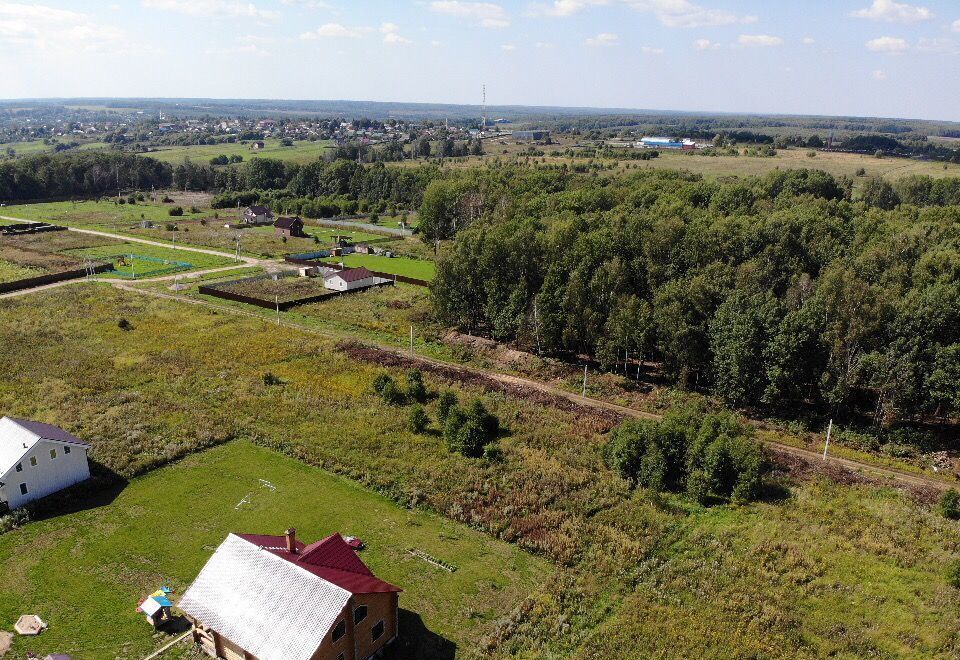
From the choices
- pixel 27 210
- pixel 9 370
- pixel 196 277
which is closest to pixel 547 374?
pixel 9 370

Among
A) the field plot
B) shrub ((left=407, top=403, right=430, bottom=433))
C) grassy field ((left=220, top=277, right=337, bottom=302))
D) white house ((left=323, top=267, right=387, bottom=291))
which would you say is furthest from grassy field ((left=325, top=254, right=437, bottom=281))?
shrub ((left=407, top=403, right=430, bottom=433))

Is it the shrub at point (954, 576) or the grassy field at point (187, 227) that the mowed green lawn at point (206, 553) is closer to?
the shrub at point (954, 576)

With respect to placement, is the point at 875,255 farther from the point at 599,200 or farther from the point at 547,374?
the point at 599,200

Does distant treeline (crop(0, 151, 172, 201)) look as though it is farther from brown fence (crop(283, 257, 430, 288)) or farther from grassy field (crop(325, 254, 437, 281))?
grassy field (crop(325, 254, 437, 281))

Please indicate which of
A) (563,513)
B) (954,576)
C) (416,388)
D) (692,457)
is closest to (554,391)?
(416,388)

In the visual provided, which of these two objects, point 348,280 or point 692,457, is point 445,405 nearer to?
point 692,457

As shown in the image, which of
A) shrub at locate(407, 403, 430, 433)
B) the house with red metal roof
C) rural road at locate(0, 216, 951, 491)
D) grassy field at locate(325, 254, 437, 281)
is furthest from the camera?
grassy field at locate(325, 254, 437, 281)
